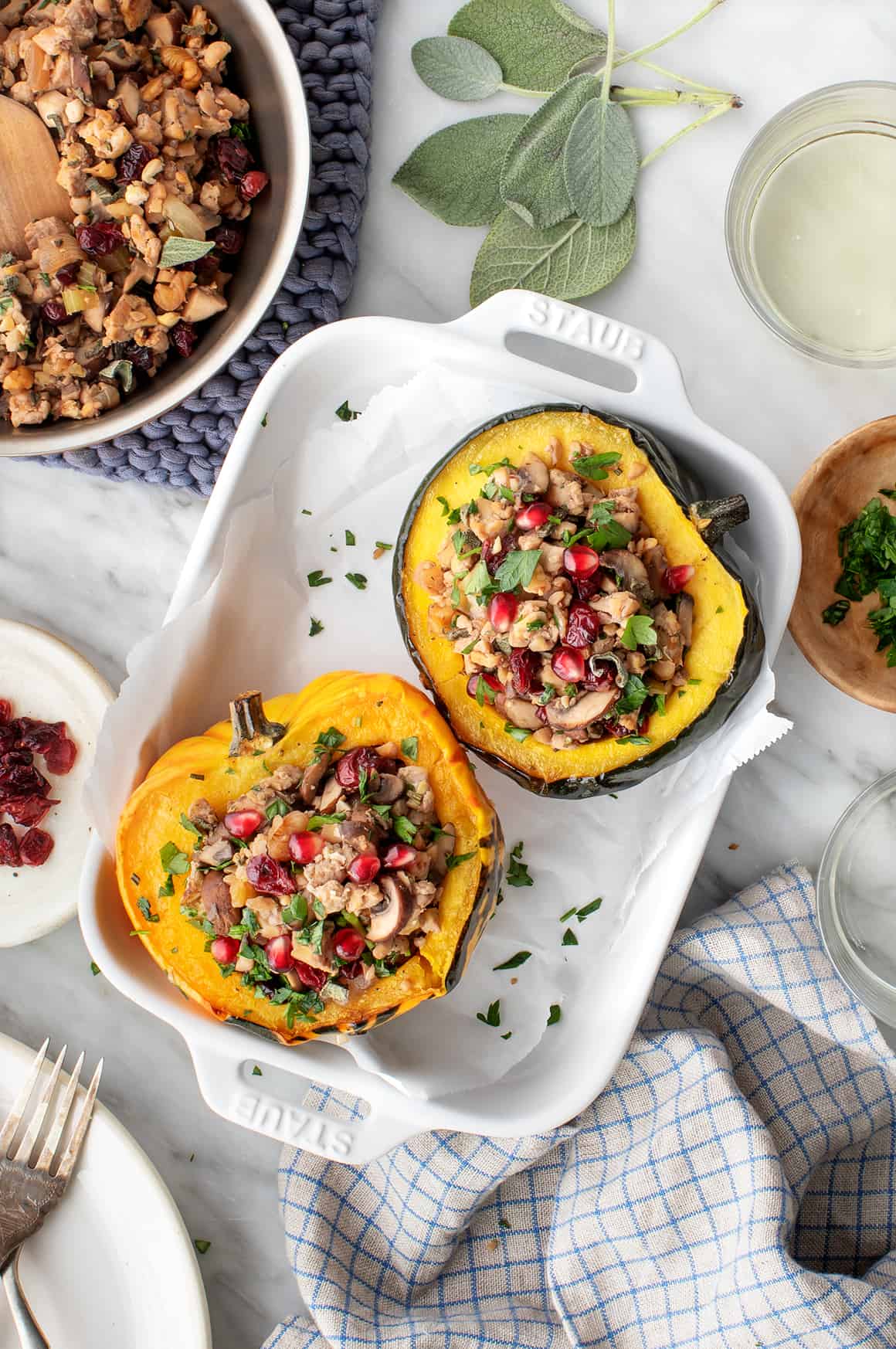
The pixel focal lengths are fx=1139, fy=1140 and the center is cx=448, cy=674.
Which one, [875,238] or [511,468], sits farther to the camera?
[875,238]

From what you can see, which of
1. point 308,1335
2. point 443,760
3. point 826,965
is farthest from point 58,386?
point 308,1335

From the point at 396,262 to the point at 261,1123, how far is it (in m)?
1.33


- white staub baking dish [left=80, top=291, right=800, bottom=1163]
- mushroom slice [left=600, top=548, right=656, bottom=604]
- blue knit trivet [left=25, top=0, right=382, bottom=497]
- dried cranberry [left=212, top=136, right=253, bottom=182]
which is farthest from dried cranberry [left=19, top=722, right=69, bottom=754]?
mushroom slice [left=600, top=548, right=656, bottom=604]

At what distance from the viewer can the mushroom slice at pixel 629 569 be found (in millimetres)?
1368

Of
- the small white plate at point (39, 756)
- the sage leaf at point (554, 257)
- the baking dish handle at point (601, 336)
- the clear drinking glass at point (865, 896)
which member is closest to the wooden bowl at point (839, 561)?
the clear drinking glass at point (865, 896)

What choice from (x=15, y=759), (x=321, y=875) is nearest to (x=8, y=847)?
(x=15, y=759)

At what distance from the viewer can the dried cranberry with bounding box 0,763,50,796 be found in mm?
1845

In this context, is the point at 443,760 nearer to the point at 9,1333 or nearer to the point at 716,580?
the point at 716,580

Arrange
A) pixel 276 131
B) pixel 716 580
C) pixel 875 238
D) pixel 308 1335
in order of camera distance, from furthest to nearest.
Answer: pixel 308 1335 → pixel 875 238 → pixel 276 131 → pixel 716 580

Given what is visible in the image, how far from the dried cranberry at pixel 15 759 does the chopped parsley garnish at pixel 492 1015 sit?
0.84 m

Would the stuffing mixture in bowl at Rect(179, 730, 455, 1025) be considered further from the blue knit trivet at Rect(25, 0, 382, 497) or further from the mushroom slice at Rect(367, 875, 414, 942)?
the blue knit trivet at Rect(25, 0, 382, 497)

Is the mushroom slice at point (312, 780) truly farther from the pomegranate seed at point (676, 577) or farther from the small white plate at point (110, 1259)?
the small white plate at point (110, 1259)

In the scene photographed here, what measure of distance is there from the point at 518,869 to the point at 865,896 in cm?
61

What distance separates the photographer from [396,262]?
1.84 meters
